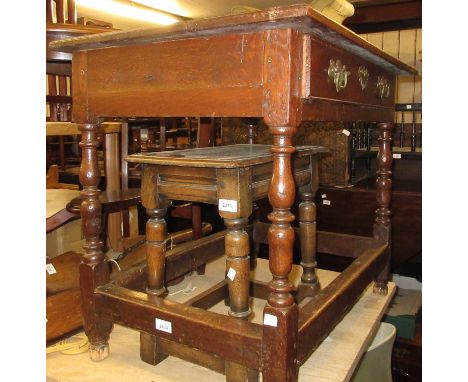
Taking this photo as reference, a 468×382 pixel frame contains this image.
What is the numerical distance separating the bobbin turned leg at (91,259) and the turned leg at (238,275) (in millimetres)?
355

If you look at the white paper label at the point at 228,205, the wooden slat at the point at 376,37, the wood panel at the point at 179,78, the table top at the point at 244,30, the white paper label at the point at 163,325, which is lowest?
the white paper label at the point at 163,325

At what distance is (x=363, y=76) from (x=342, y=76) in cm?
21

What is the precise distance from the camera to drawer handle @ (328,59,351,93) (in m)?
0.96

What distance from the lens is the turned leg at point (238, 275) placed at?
3.46 feet

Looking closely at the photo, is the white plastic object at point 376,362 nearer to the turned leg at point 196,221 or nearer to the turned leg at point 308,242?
the turned leg at point 308,242

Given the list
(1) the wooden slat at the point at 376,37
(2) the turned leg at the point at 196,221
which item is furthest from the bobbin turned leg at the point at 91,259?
(1) the wooden slat at the point at 376,37

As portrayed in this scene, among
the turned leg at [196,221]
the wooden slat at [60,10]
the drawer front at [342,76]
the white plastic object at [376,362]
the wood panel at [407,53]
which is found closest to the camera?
the drawer front at [342,76]

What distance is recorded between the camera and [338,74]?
0.99 meters

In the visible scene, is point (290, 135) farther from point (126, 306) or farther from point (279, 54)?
point (126, 306)

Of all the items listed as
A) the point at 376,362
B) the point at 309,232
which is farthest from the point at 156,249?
the point at 376,362

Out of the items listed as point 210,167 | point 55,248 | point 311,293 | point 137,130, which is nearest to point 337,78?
point 210,167

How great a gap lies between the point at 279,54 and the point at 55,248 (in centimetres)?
165

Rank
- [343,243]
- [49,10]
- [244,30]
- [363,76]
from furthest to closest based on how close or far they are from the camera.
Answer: [343,243] < [49,10] < [363,76] < [244,30]

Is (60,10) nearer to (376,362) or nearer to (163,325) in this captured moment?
(163,325)
